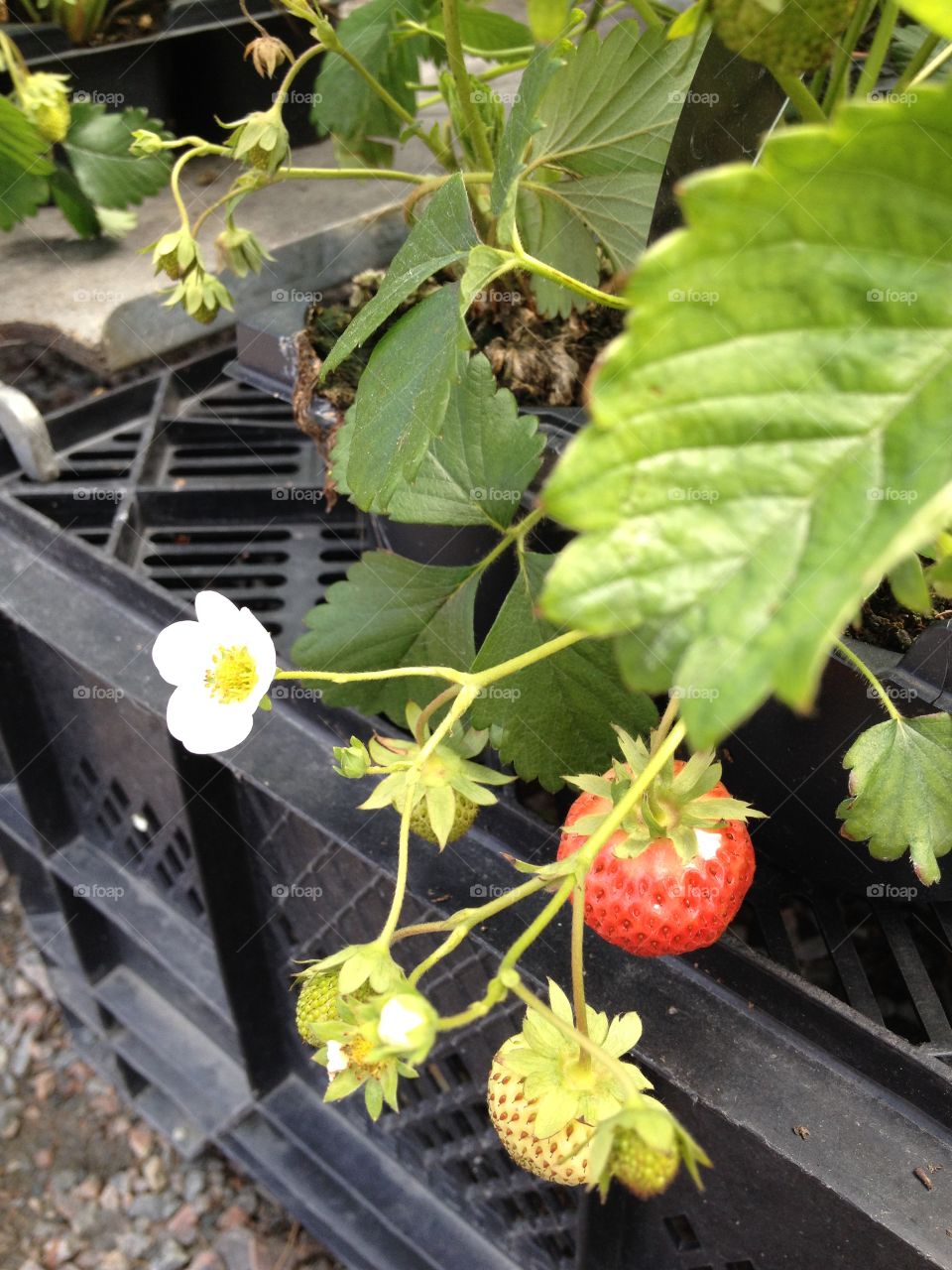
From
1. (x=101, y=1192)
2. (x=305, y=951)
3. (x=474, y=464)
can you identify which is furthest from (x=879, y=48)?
(x=101, y=1192)

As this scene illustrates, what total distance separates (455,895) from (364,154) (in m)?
0.66

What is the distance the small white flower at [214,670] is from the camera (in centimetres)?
48

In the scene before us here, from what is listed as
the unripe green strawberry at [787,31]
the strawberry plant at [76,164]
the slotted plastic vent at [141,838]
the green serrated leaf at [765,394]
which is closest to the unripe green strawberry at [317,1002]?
the green serrated leaf at [765,394]

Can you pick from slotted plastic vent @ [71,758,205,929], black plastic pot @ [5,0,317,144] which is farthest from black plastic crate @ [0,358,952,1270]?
black plastic pot @ [5,0,317,144]

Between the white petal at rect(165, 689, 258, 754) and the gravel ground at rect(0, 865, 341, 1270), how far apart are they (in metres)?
1.02

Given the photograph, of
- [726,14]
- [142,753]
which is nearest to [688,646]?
[726,14]

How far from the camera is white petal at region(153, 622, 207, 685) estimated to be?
52cm

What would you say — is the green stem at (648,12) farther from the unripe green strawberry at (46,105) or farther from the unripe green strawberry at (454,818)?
the unripe green strawberry at (46,105)

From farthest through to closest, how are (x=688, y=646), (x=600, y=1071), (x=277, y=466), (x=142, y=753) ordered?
(x=277, y=466) < (x=142, y=753) < (x=600, y=1071) < (x=688, y=646)

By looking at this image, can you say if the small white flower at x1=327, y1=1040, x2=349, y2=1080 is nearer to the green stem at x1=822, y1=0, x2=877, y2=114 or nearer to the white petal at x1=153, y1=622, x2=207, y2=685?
the white petal at x1=153, y1=622, x2=207, y2=685

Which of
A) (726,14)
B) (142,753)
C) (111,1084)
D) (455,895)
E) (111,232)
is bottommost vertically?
(111,1084)

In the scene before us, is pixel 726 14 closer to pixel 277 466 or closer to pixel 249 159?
pixel 249 159

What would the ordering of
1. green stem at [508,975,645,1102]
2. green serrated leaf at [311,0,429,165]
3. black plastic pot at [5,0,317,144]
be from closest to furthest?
green stem at [508,975,645,1102]
green serrated leaf at [311,0,429,165]
black plastic pot at [5,0,317,144]

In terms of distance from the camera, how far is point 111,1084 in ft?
4.61
